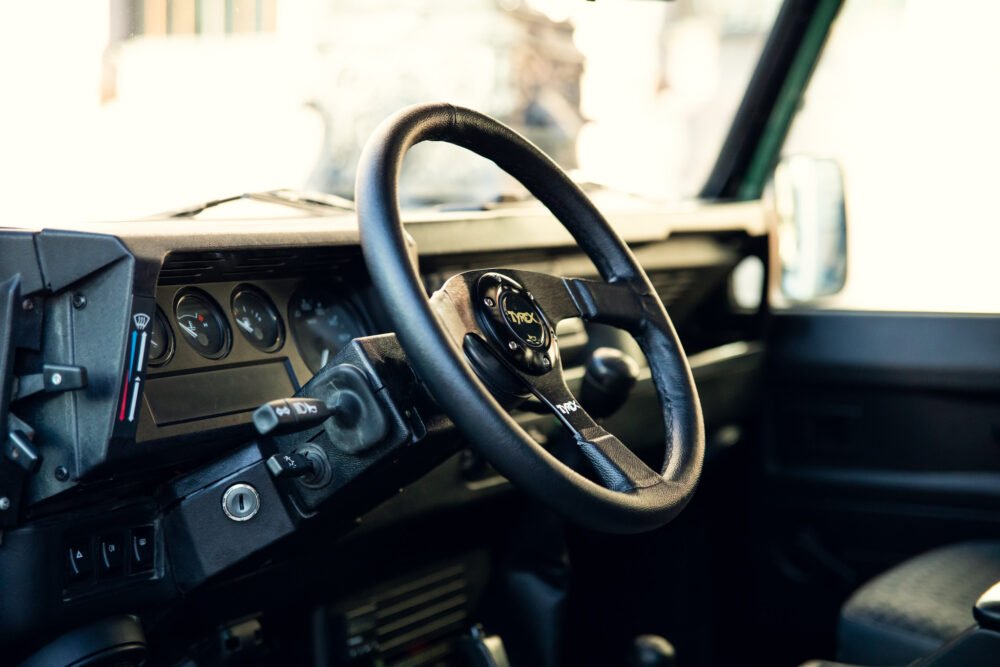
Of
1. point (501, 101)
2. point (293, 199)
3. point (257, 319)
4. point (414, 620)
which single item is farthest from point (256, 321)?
point (501, 101)

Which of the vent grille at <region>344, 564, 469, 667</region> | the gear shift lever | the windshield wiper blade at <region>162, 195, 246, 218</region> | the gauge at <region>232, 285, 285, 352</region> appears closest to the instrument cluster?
the gauge at <region>232, 285, 285, 352</region>

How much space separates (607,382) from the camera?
1685mm

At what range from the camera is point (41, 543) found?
1.30 meters

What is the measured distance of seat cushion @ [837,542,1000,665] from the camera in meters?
1.83

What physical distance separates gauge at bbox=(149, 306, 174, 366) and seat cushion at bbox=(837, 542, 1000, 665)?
1219 millimetres

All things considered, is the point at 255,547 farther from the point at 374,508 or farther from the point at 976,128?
the point at 976,128

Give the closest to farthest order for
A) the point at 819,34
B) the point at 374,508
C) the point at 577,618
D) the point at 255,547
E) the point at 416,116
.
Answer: the point at 416,116 < the point at 255,547 < the point at 374,508 < the point at 577,618 < the point at 819,34

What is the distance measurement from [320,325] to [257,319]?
12 centimetres

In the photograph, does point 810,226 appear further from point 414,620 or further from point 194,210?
point 194,210

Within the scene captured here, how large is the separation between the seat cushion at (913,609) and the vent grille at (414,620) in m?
0.66

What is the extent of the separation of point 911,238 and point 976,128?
0.28 metres

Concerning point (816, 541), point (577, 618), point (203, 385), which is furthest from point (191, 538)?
point (816, 541)

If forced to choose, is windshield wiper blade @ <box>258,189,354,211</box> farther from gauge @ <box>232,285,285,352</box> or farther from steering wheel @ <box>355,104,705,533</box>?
steering wheel @ <box>355,104,705,533</box>

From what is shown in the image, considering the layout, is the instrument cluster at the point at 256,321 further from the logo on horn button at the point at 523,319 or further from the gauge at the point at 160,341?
the logo on horn button at the point at 523,319
